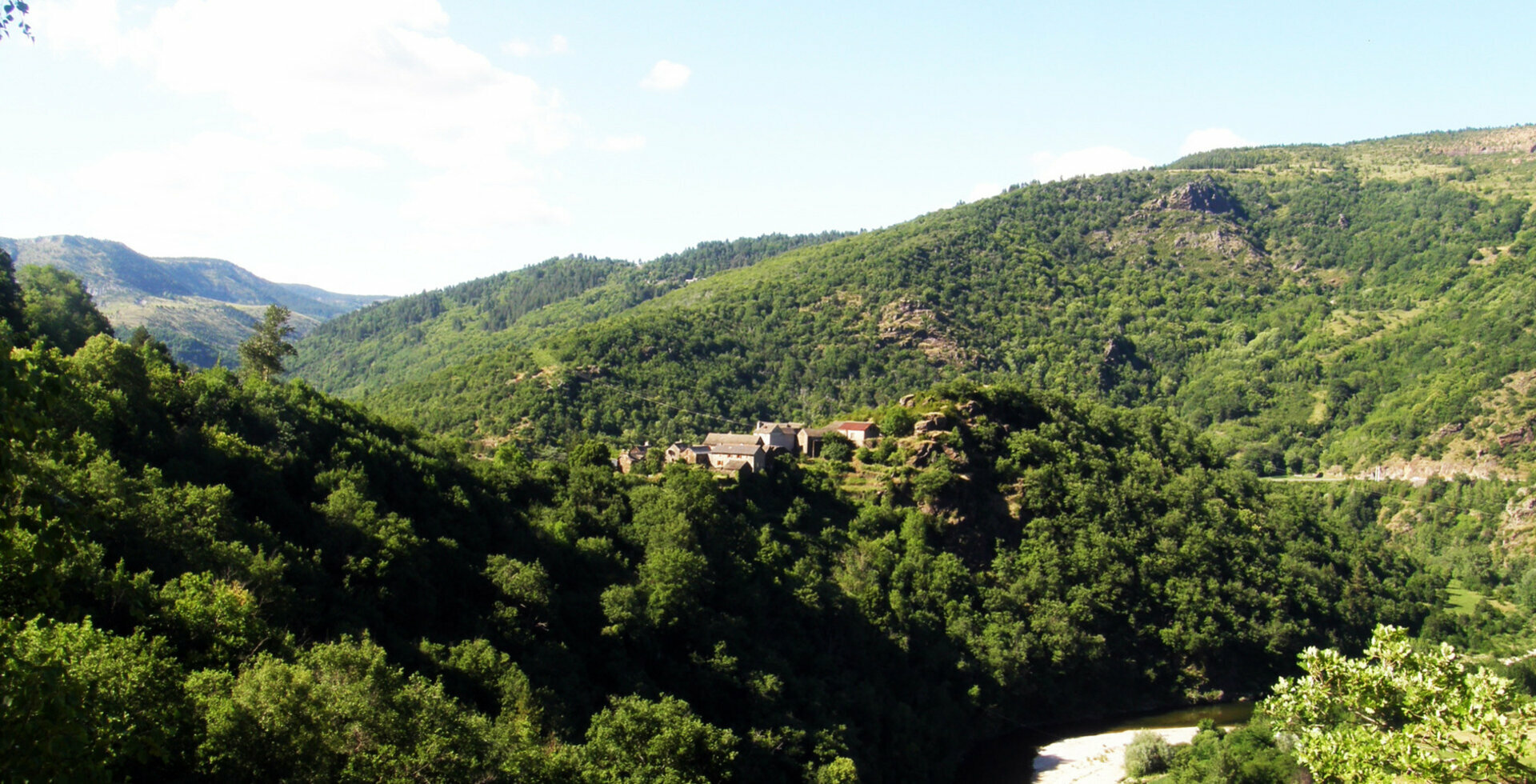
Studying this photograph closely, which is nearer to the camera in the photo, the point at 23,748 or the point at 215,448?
the point at 23,748

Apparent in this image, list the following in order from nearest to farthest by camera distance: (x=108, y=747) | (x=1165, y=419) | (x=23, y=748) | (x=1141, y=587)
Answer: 1. (x=23, y=748)
2. (x=108, y=747)
3. (x=1141, y=587)
4. (x=1165, y=419)

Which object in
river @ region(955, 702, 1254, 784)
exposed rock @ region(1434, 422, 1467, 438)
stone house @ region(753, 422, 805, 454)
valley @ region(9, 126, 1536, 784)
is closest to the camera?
valley @ region(9, 126, 1536, 784)

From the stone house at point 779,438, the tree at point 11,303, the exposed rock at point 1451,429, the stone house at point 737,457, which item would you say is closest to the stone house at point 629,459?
the stone house at point 737,457

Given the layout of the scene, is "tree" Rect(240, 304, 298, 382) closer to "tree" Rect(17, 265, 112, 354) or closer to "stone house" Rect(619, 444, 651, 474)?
"tree" Rect(17, 265, 112, 354)

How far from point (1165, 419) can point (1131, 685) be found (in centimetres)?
4130

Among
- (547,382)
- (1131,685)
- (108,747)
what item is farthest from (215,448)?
(547,382)

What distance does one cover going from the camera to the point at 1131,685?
7219cm

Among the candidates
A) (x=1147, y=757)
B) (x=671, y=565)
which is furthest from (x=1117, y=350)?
(x=671, y=565)

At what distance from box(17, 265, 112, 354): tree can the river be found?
5970 centimetres

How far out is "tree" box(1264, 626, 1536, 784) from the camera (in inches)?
580

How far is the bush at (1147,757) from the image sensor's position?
55.0m

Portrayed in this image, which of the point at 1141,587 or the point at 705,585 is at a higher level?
the point at 705,585

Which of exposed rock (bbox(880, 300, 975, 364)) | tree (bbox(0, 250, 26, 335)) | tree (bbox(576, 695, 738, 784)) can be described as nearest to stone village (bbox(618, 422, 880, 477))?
tree (bbox(576, 695, 738, 784))

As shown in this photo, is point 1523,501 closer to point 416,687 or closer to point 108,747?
point 416,687
